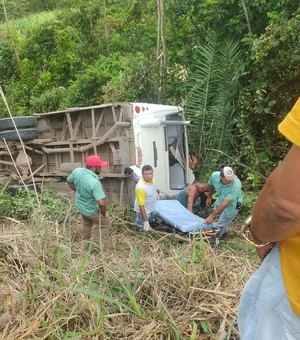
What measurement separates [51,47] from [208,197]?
32.8ft

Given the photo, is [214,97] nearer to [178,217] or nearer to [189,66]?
[189,66]

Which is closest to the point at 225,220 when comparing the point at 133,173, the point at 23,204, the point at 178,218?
the point at 178,218

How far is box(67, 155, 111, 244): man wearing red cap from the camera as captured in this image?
7.08m

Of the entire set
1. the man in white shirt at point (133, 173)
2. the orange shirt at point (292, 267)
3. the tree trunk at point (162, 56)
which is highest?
the orange shirt at point (292, 267)

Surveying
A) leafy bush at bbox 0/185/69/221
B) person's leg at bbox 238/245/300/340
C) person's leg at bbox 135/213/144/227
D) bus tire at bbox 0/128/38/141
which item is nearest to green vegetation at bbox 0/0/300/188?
person's leg at bbox 135/213/144/227

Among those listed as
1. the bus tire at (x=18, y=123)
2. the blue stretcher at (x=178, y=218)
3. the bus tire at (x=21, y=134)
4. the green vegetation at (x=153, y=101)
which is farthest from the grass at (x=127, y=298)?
the bus tire at (x=18, y=123)

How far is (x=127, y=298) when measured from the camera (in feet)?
10.8

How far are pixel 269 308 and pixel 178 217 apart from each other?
238 inches

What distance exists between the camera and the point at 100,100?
44.0 ft

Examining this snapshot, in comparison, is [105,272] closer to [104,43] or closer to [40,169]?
[40,169]

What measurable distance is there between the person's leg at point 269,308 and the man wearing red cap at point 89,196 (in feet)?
17.9

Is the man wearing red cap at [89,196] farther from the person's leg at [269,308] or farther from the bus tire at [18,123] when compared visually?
the person's leg at [269,308]

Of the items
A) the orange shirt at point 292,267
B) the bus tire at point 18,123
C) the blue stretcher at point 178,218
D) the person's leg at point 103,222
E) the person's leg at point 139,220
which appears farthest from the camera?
the bus tire at point 18,123

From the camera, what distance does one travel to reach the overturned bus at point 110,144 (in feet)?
29.5
